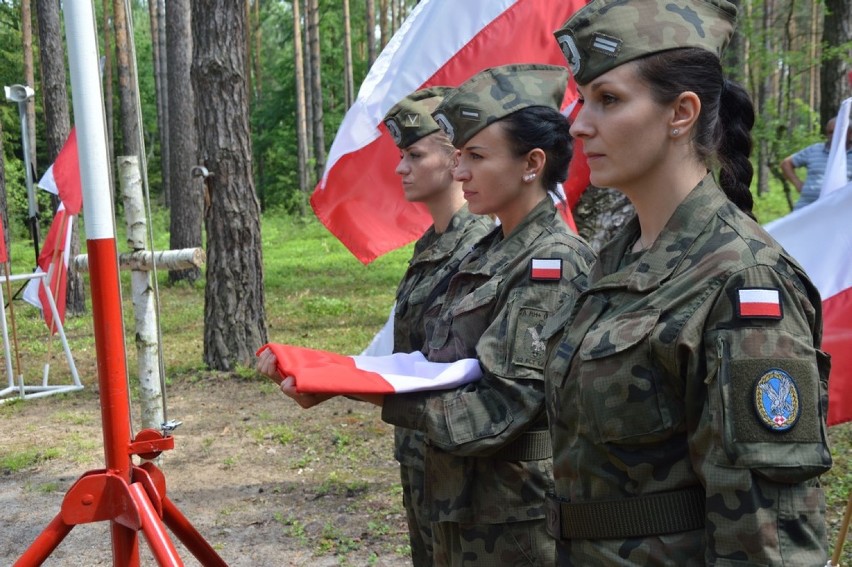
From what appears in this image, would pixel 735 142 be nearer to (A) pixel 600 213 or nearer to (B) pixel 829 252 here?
(B) pixel 829 252

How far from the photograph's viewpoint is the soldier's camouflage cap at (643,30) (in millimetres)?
1492

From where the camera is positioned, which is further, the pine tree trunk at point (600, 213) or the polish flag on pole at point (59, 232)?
the polish flag on pole at point (59, 232)

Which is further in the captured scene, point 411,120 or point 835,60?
point 835,60

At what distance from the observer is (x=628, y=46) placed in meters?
1.50

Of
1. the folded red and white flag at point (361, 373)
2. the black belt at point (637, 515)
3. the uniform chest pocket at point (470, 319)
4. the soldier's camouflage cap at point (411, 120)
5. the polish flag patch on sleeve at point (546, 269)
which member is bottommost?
the black belt at point (637, 515)

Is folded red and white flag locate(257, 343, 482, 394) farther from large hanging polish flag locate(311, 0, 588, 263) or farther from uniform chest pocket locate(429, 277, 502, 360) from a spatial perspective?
large hanging polish flag locate(311, 0, 588, 263)

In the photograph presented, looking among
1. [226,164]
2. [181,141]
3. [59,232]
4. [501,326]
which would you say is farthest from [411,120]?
[181,141]

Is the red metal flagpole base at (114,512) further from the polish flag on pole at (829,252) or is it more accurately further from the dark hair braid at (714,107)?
the polish flag on pole at (829,252)

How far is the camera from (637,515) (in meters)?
1.44

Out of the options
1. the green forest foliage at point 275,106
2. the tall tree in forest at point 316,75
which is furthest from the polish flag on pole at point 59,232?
the green forest foliage at point 275,106

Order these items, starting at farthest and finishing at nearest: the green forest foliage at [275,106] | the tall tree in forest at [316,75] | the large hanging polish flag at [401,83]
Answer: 1. the green forest foliage at [275,106]
2. the tall tree in forest at [316,75]
3. the large hanging polish flag at [401,83]

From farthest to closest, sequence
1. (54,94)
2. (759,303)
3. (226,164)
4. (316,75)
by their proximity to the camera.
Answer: (316,75) → (54,94) → (226,164) → (759,303)

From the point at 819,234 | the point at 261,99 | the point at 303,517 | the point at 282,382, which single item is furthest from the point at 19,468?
the point at 261,99

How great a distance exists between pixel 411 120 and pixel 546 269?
1151 mm
